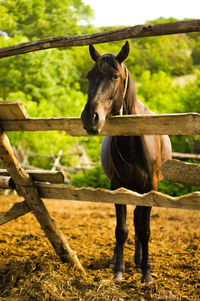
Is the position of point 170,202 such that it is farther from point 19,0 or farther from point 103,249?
point 19,0

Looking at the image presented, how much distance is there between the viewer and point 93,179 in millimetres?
12016

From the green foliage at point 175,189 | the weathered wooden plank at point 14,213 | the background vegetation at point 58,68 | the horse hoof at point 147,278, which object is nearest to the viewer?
the weathered wooden plank at point 14,213

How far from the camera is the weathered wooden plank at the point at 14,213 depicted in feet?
10.0

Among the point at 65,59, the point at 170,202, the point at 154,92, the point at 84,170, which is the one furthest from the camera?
the point at 154,92

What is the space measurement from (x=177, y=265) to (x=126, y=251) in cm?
93

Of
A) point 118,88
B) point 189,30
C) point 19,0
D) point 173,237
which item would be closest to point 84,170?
point 173,237

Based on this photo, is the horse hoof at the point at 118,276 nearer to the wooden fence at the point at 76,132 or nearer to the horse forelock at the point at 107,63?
the wooden fence at the point at 76,132

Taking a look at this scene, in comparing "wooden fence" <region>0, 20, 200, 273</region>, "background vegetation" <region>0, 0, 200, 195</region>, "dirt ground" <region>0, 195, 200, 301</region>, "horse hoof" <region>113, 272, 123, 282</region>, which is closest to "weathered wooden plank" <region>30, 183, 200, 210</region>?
"wooden fence" <region>0, 20, 200, 273</region>

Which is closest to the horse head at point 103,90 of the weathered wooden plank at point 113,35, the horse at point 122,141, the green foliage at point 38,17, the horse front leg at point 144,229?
the horse at point 122,141

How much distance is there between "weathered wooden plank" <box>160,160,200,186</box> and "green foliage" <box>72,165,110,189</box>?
31.3 ft

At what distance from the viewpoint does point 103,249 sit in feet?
15.2

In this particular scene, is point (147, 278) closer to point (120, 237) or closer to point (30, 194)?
point (120, 237)

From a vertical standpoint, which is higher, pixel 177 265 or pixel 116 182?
pixel 116 182

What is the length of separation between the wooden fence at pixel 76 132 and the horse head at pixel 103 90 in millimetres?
170
